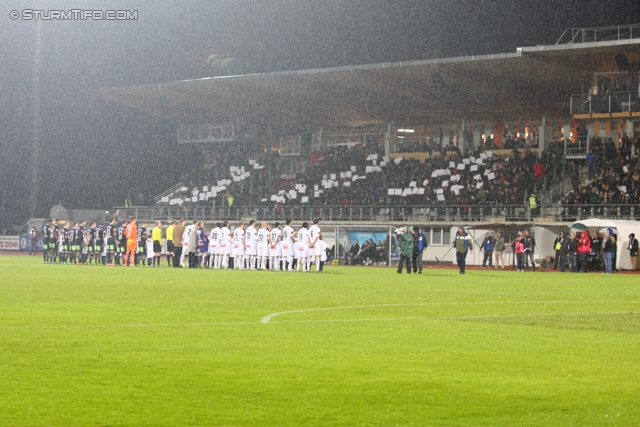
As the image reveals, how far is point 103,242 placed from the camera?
3859 centimetres

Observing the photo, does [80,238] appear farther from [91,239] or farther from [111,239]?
[111,239]

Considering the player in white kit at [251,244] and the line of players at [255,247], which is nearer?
the line of players at [255,247]

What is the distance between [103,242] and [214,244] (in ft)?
16.2

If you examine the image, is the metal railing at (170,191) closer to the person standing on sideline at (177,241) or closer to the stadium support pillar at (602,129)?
the person standing on sideline at (177,241)

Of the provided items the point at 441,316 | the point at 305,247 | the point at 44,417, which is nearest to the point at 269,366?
the point at 44,417

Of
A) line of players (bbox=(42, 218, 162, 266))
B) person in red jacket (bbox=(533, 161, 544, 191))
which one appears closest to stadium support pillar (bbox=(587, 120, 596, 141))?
person in red jacket (bbox=(533, 161, 544, 191))

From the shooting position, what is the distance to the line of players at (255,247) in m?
34.5

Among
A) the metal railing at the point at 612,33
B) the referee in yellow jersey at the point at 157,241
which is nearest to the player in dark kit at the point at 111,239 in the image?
the referee in yellow jersey at the point at 157,241

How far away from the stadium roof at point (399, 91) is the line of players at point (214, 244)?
1668 cm

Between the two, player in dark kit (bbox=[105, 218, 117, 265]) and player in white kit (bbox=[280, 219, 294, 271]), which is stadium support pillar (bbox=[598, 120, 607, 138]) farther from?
player in dark kit (bbox=[105, 218, 117, 265])

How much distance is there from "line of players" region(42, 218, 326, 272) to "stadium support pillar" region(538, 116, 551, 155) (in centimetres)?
2341

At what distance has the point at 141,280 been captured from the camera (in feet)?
79.2

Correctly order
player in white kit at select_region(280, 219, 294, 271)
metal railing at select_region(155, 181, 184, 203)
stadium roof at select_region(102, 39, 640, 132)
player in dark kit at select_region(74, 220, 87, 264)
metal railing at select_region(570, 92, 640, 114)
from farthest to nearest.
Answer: metal railing at select_region(155, 181, 184, 203)
stadium roof at select_region(102, 39, 640, 132)
metal railing at select_region(570, 92, 640, 114)
player in dark kit at select_region(74, 220, 87, 264)
player in white kit at select_region(280, 219, 294, 271)

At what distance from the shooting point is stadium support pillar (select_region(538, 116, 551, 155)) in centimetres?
5541
